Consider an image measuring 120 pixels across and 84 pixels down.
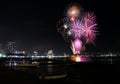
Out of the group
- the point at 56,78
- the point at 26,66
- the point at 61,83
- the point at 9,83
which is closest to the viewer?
the point at 9,83

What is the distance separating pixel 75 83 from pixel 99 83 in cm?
452

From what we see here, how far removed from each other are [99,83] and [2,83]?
59.4ft

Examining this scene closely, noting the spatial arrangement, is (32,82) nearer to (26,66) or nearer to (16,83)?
(16,83)

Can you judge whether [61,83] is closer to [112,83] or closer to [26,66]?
[112,83]

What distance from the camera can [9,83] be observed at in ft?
→ 108

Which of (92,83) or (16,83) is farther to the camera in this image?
(92,83)

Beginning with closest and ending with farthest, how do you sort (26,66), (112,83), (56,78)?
(112,83) → (56,78) → (26,66)

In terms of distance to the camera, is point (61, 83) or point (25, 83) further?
point (61, 83)

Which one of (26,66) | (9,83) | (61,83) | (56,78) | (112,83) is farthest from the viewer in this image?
(26,66)

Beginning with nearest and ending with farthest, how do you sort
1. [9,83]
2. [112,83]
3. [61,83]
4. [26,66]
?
[9,83], [61,83], [112,83], [26,66]

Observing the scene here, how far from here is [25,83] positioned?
33250 millimetres

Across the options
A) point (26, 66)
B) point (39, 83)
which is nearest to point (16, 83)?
point (39, 83)

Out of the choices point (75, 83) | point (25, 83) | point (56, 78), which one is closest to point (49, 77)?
A: point (56, 78)

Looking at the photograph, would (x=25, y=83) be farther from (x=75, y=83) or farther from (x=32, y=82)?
(x=75, y=83)
